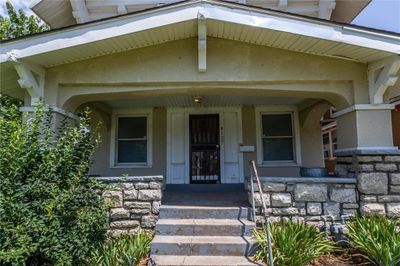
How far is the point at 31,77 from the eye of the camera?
482cm

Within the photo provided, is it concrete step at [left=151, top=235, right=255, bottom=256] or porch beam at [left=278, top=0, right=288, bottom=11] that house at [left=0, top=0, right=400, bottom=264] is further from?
porch beam at [left=278, top=0, right=288, bottom=11]

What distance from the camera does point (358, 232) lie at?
4.25m

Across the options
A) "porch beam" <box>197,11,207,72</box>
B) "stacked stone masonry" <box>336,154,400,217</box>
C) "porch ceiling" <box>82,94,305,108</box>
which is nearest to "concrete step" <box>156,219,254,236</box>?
"stacked stone masonry" <box>336,154,400,217</box>

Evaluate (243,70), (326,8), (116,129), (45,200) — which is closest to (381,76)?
(243,70)

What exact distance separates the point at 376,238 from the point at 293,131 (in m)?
3.98

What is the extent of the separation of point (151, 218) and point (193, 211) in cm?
70

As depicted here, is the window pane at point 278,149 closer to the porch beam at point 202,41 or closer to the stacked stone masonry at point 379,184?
the stacked stone masonry at point 379,184

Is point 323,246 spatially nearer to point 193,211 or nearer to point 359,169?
point 359,169

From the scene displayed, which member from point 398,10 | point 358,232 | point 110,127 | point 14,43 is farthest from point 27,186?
point 398,10

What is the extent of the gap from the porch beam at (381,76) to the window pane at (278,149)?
309 cm

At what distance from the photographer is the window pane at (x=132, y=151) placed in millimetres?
7809

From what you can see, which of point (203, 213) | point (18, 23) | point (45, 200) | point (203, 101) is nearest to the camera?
point (45, 200)

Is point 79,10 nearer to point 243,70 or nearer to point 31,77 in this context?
point 31,77

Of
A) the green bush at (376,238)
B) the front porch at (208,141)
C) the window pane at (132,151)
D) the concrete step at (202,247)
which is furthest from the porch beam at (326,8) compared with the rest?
the window pane at (132,151)
